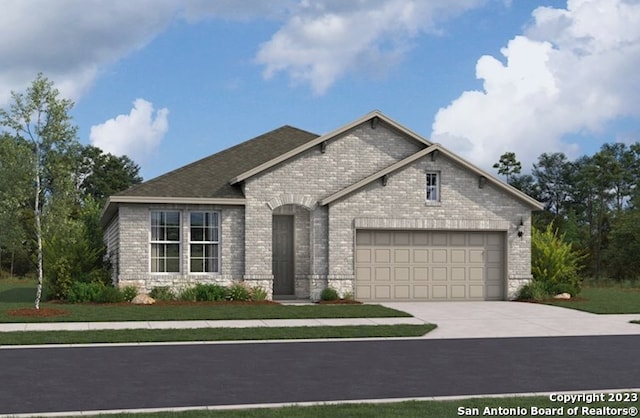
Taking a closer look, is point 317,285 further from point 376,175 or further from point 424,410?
point 424,410

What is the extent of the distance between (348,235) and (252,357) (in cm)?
1333

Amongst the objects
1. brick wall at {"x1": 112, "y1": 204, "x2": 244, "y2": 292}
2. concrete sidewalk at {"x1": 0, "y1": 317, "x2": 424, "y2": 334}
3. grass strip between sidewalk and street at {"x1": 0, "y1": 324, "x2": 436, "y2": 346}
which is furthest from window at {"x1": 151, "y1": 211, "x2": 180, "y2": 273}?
grass strip between sidewalk and street at {"x1": 0, "y1": 324, "x2": 436, "y2": 346}

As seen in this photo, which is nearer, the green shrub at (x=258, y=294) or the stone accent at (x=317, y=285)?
the green shrub at (x=258, y=294)

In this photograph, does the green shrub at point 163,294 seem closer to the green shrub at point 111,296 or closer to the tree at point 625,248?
the green shrub at point 111,296

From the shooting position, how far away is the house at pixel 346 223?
87.4 feet

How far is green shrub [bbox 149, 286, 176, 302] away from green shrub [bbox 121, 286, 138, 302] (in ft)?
2.12

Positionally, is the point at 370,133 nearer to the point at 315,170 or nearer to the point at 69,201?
the point at 315,170

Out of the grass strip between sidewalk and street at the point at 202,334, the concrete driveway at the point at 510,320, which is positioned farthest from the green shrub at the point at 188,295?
the grass strip between sidewalk and street at the point at 202,334

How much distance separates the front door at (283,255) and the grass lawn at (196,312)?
15.1 ft

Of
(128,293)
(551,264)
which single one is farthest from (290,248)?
(551,264)

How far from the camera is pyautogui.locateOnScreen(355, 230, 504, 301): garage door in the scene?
89.2ft

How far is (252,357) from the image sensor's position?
13977 millimetres

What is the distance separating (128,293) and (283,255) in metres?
6.31

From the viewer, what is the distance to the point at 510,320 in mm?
20938
